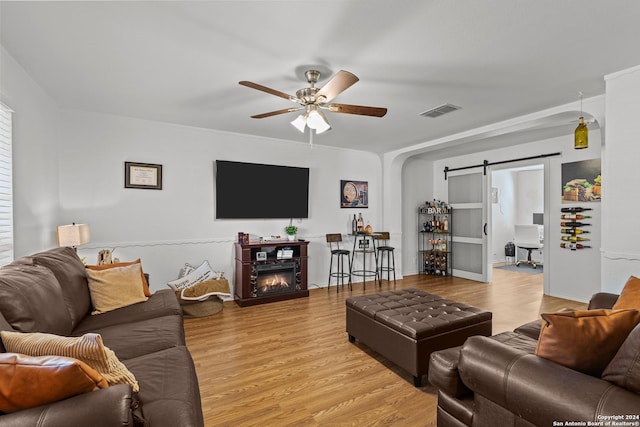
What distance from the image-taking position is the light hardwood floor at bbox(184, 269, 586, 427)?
1.95 m

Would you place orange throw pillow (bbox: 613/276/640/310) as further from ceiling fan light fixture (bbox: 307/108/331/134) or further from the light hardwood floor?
ceiling fan light fixture (bbox: 307/108/331/134)

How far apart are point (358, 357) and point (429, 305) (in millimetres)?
813

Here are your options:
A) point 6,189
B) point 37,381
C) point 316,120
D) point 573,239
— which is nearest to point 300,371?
point 37,381

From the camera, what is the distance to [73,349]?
109cm

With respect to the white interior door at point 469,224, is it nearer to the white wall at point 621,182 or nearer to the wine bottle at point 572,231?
the wine bottle at point 572,231

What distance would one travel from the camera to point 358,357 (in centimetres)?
271

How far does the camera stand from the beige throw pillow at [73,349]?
42.9 inches

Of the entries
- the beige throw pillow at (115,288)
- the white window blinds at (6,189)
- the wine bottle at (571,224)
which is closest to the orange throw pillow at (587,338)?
the beige throw pillow at (115,288)

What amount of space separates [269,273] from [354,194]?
232cm

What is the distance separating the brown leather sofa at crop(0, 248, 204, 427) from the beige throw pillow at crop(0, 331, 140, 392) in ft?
0.42

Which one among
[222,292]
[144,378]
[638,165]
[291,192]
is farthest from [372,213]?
[144,378]

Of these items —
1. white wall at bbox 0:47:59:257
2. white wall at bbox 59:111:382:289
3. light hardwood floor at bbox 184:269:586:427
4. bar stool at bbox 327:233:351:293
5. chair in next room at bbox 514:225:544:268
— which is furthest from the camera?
chair in next room at bbox 514:225:544:268

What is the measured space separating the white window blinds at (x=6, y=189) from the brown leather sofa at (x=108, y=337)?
0.33 meters

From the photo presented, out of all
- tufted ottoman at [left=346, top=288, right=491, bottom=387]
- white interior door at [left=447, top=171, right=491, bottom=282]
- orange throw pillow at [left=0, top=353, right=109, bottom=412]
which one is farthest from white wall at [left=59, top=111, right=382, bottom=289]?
orange throw pillow at [left=0, top=353, right=109, bottom=412]
